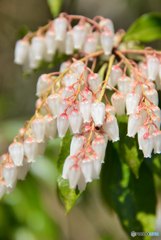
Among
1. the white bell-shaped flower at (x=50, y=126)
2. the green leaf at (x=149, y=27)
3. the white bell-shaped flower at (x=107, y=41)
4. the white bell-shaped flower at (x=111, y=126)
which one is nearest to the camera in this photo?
the white bell-shaped flower at (x=111, y=126)

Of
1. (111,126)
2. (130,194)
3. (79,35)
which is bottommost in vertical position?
(130,194)

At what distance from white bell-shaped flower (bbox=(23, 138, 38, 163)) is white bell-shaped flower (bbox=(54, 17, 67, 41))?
0.55 m

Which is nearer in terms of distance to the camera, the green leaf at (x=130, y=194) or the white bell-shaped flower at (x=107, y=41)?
the white bell-shaped flower at (x=107, y=41)

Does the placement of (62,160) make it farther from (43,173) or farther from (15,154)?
(43,173)

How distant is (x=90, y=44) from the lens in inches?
51.9

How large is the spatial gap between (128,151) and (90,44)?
1.71 feet

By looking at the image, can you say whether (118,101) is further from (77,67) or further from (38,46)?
(38,46)

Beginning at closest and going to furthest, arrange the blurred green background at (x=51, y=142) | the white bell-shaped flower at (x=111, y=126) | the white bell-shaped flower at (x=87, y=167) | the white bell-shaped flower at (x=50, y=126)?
1. the white bell-shaped flower at (x=87, y=167)
2. the white bell-shaped flower at (x=111, y=126)
3. the white bell-shaped flower at (x=50, y=126)
4. the blurred green background at (x=51, y=142)

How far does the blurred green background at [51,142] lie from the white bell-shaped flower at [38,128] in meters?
1.02

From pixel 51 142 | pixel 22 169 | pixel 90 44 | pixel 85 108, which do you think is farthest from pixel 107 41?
pixel 51 142

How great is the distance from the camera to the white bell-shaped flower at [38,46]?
142 centimetres

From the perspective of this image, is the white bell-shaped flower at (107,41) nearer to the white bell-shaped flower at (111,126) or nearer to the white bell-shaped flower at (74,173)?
the white bell-shaped flower at (111,126)

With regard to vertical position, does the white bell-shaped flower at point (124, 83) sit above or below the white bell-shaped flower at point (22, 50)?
below

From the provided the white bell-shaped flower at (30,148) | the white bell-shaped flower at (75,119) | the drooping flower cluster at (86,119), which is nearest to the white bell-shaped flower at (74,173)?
the drooping flower cluster at (86,119)
